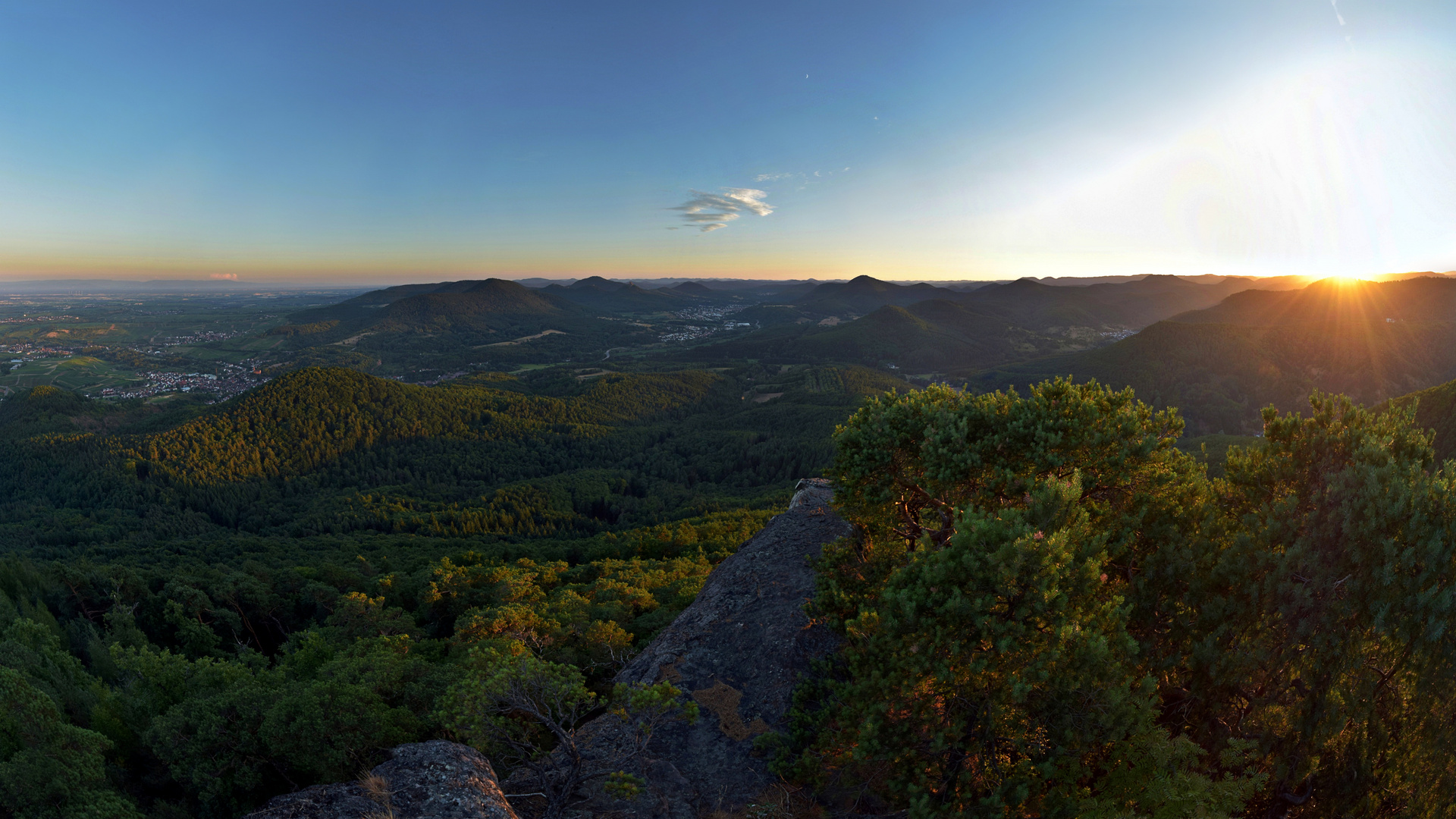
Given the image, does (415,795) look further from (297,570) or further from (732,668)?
(297,570)

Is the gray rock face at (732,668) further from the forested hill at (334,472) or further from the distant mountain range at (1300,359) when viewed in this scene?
the distant mountain range at (1300,359)

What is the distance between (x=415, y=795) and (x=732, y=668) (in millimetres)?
12829

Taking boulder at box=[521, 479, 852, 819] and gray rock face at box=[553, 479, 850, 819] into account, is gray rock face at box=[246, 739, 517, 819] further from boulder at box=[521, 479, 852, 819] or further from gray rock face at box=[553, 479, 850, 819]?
gray rock face at box=[553, 479, 850, 819]

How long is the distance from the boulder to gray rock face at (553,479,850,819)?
38 millimetres

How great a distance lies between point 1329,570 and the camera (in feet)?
42.5

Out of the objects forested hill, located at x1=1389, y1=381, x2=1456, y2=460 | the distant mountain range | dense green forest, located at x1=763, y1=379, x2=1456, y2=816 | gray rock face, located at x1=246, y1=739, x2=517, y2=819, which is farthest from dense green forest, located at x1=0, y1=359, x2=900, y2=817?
the distant mountain range

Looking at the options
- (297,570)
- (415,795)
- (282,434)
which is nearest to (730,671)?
(415,795)

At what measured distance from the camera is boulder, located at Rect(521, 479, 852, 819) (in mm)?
17016

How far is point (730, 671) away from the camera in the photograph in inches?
884

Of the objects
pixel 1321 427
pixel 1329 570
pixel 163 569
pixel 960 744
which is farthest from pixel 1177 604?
pixel 163 569

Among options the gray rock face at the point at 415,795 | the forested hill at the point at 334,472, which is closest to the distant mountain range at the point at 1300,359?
the forested hill at the point at 334,472

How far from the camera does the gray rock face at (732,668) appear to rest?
674 inches

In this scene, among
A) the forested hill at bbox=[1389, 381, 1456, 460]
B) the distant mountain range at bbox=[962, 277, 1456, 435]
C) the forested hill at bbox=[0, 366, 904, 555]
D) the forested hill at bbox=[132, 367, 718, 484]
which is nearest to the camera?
the forested hill at bbox=[1389, 381, 1456, 460]

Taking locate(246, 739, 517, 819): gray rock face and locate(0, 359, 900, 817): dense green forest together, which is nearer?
locate(246, 739, 517, 819): gray rock face
